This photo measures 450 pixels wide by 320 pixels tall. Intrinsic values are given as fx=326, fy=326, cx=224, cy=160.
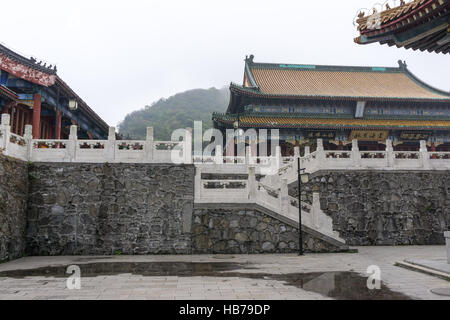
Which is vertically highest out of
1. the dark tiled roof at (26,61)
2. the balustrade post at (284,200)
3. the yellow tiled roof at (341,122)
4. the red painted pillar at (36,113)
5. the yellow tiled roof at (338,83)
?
the yellow tiled roof at (338,83)

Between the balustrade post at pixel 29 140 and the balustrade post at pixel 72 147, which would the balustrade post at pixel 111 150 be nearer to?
the balustrade post at pixel 72 147

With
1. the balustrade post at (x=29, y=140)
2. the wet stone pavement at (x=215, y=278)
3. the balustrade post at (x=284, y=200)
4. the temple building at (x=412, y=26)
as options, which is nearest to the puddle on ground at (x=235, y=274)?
the wet stone pavement at (x=215, y=278)

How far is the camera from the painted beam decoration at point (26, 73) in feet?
47.0

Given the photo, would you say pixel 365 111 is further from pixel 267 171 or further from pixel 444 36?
pixel 444 36

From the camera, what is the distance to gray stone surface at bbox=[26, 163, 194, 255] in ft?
39.9

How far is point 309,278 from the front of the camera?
7.91 meters

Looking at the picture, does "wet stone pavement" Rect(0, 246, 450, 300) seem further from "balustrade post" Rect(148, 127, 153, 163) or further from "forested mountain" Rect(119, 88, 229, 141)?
"forested mountain" Rect(119, 88, 229, 141)

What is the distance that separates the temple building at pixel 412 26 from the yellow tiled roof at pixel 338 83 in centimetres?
1680

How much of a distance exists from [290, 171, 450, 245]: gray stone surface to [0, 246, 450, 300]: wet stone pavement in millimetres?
3713

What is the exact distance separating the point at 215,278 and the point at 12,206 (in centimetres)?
772

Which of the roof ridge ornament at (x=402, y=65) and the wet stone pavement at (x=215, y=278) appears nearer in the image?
the wet stone pavement at (x=215, y=278)

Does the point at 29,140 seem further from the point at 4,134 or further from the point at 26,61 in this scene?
the point at 26,61
